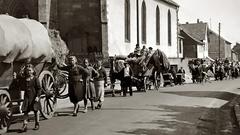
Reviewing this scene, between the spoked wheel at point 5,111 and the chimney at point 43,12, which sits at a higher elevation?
the chimney at point 43,12

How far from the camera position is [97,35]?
3391 centimetres

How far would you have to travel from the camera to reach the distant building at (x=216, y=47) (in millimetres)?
103225

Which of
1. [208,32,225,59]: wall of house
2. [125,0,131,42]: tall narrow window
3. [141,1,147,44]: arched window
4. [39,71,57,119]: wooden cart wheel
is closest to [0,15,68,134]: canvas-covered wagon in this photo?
[39,71,57,119]: wooden cart wheel

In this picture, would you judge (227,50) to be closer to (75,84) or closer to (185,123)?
(75,84)

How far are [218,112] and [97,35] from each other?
1965 centimetres

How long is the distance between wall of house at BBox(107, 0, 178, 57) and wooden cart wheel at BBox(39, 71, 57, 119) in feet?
68.0

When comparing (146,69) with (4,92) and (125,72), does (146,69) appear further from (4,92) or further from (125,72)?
(4,92)

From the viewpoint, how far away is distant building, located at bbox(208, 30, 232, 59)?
103225 mm

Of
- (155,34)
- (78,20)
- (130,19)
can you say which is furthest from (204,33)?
Result: (78,20)

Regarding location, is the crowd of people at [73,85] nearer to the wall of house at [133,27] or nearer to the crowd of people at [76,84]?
the crowd of people at [76,84]

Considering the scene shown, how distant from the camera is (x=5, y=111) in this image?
10594mm

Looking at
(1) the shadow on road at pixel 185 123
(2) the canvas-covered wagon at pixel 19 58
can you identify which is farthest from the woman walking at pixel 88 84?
(1) the shadow on road at pixel 185 123

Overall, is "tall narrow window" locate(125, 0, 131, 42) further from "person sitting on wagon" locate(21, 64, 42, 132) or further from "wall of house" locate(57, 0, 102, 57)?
"person sitting on wagon" locate(21, 64, 42, 132)

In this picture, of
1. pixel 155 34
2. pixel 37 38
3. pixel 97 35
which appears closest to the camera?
pixel 37 38
